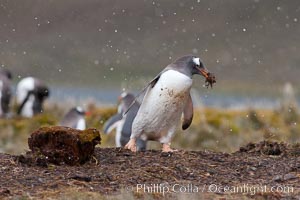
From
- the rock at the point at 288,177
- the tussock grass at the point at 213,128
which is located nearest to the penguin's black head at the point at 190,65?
the rock at the point at 288,177

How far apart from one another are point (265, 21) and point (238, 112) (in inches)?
1560

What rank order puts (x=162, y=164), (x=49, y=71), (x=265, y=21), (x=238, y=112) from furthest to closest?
(x=265, y=21) < (x=49, y=71) < (x=238, y=112) < (x=162, y=164)

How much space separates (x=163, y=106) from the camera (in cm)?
1077

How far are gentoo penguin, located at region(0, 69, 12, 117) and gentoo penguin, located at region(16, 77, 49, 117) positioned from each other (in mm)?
244

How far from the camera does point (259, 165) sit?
32.3ft

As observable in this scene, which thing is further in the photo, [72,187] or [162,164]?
[162,164]

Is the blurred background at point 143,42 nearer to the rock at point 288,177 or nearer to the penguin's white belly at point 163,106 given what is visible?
the penguin's white belly at point 163,106

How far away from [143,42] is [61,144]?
1683 inches

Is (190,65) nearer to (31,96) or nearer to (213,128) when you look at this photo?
(213,128)

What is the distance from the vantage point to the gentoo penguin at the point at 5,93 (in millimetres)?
20334

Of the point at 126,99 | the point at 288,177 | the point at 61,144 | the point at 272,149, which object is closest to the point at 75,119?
the point at 126,99

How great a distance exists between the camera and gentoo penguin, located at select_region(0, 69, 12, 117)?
66.7 ft

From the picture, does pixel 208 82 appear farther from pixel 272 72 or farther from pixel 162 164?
pixel 272 72

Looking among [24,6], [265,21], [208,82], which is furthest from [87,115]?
[265,21]
